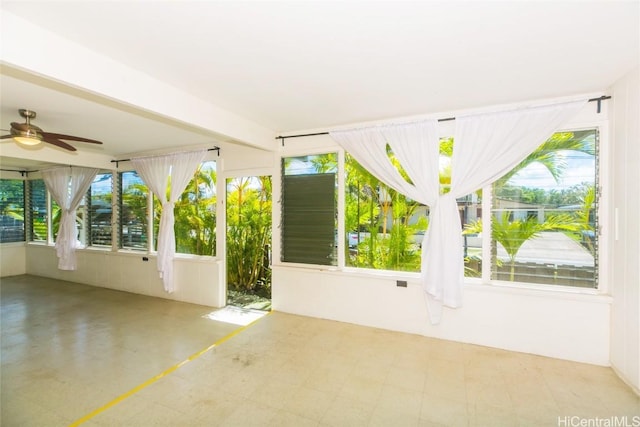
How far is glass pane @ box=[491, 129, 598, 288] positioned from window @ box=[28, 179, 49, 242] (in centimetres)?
943

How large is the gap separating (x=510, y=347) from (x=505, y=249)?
40.3 inches

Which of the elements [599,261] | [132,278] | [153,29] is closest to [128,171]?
[132,278]

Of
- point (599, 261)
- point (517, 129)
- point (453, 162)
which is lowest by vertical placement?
point (599, 261)

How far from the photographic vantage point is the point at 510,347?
9.41 feet

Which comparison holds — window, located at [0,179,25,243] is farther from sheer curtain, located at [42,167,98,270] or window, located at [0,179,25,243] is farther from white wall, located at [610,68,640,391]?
white wall, located at [610,68,640,391]

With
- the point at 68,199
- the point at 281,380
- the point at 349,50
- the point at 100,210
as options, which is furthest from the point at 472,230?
the point at 68,199

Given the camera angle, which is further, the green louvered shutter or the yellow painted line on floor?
the green louvered shutter

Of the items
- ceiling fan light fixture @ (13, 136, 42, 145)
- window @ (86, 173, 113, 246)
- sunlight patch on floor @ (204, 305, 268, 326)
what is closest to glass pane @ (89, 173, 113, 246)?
window @ (86, 173, 113, 246)

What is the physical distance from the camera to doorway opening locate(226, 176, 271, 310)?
5.19 m

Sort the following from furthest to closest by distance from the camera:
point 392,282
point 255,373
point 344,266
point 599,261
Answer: point 344,266 < point 392,282 < point 599,261 < point 255,373

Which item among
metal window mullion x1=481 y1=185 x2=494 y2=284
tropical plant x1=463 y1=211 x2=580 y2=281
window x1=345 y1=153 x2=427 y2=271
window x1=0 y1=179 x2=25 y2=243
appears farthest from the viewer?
window x1=0 y1=179 x2=25 y2=243

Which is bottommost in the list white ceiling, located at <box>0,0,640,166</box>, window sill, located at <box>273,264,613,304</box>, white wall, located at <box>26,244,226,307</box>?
white wall, located at <box>26,244,226,307</box>

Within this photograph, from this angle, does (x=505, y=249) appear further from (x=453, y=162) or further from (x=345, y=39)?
(x=345, y=39)

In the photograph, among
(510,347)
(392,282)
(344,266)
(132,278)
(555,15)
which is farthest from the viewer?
(132,278)
